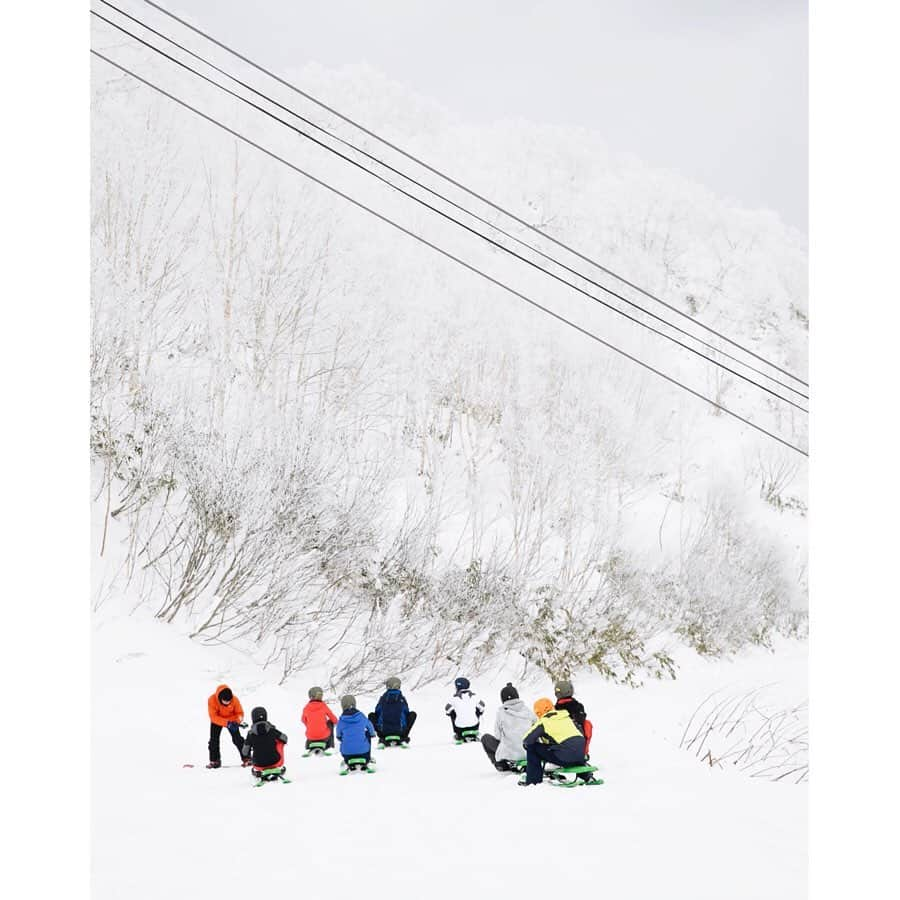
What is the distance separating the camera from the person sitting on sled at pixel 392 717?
5.57 m

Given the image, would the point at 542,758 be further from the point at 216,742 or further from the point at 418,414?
the point at 418,414

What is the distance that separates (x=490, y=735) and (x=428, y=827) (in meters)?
1.08

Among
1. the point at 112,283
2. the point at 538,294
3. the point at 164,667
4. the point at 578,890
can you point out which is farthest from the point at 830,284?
the point at 538,294

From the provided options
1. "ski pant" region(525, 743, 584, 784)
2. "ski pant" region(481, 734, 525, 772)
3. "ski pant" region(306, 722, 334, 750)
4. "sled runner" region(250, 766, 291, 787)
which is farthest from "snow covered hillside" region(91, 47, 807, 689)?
"ski pant" region(525, 743, 584, 784)

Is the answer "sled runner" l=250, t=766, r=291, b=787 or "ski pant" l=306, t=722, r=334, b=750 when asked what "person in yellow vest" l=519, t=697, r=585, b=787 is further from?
"ski pant" l=306, t=722, r=334, b=750

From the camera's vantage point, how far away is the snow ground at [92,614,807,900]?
3.25 meters

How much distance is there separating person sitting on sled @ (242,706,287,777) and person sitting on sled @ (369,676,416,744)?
134cm

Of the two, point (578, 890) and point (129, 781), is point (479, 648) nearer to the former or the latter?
point (129, 781)

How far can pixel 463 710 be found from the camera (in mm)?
5711

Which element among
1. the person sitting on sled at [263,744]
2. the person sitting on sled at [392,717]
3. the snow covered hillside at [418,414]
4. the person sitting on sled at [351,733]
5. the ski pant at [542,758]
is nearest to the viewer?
the ski pant at [542,758]

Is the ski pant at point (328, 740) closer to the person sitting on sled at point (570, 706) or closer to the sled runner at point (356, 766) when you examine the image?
the sled runner at point (356, 766)

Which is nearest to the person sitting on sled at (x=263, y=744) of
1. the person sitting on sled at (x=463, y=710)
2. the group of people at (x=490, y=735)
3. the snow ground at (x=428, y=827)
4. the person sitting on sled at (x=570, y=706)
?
the group of people at (x=490, y=735)

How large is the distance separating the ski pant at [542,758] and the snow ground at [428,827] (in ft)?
0.34

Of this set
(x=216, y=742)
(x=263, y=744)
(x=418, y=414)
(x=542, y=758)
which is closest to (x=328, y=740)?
(x=216, y=742)
